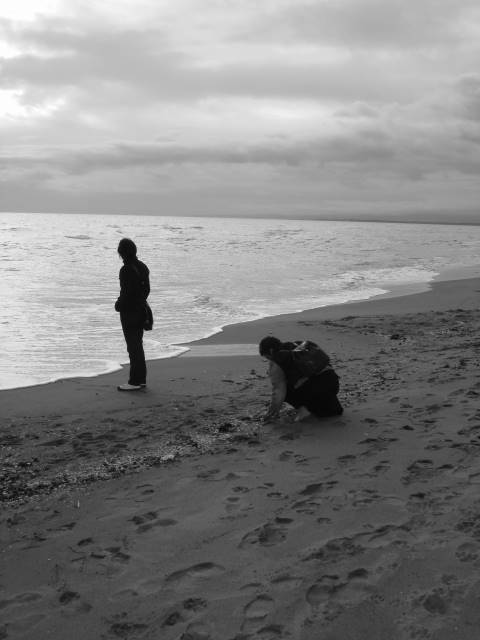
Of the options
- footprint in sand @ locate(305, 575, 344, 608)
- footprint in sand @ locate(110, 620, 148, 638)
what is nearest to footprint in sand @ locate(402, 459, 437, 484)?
footprint in sand @ locate(305, 575, 344, 608)

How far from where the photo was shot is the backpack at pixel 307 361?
19.2 feet

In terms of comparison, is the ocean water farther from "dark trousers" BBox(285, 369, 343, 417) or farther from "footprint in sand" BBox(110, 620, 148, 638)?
"footprint in sand" BBox(110, 620, 148, 638)

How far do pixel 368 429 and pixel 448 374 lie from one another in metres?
2.17

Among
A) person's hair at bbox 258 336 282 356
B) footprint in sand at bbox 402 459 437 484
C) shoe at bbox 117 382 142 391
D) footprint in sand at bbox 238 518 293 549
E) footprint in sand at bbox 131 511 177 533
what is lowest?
footprint in sand at bbox 131 511 177 533

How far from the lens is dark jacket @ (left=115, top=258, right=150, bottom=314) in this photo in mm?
7637

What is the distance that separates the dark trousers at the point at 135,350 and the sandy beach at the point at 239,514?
0.24m

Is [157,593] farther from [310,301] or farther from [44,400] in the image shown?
[310,301]

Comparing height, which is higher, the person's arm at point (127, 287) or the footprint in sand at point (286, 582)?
the person's arm at point (127, 287)

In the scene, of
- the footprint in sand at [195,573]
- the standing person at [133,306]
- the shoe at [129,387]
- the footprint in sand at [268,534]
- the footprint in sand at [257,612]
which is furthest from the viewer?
the standing person at [133,306]

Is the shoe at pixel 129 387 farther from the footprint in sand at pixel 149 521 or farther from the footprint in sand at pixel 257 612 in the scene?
the footprint in sand at pixel 257 612

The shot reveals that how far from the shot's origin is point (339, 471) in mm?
4496

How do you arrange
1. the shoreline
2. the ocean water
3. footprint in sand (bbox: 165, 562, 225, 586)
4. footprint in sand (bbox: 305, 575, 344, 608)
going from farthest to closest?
the ocean water < the shoreline < footprint in sand (bbox: 165, 562, 225, 586) < footprint in sand (bbox: 305, 575, 344, 608)

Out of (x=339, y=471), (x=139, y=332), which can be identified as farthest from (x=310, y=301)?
(x=339, y=471)

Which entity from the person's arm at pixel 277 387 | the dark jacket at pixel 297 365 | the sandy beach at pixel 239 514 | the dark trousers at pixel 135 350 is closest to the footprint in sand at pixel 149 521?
the sandy beach at pixel 239 514
